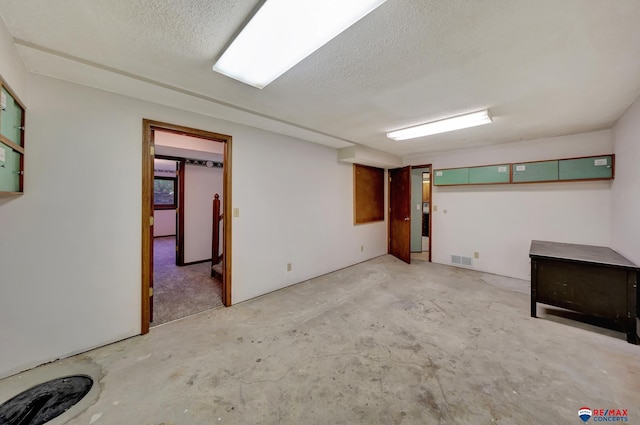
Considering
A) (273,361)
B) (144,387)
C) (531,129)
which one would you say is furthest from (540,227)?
(144,387)

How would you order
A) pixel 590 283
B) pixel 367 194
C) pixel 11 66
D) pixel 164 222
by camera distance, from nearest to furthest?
pixel 11 66 → pixel 590 283 → pixel 367 194 → pixel 164 222

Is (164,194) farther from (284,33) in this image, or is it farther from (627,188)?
(627,188)

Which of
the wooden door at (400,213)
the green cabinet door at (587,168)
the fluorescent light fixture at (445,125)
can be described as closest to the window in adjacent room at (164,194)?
the wooden door at (400,213)

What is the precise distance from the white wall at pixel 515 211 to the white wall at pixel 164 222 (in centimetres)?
833

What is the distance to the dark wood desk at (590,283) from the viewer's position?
7.12 feet

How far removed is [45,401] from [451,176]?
563cm

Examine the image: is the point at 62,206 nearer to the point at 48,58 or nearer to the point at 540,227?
the point at 48,58

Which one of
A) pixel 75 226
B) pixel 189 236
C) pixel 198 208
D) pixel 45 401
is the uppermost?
pixel 198 208

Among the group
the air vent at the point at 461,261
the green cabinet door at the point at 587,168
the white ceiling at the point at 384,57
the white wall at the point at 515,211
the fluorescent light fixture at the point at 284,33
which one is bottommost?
the air vent at the point at 461,261

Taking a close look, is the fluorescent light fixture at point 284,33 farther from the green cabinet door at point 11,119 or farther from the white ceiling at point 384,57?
the green cabinet door at point 11,119

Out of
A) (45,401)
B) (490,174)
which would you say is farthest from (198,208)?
(490,174)

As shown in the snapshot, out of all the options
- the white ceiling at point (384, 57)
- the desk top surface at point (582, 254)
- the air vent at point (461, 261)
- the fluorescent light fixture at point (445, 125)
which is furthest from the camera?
the air vent at point (461, 261)

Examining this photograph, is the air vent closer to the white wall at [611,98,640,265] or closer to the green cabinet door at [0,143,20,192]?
the white wall at [611,98,640,265]

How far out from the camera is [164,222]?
8.29 meters
